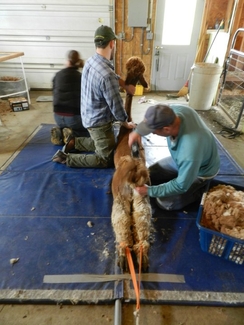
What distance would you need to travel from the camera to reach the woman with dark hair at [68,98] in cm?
246

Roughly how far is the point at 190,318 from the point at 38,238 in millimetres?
1097

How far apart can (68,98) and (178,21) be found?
3.66 metres

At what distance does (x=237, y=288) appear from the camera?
53.4 inches

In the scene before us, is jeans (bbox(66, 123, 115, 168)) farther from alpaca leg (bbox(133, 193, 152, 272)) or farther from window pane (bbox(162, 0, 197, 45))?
window pane (bbox(162, 0, 197, 45))

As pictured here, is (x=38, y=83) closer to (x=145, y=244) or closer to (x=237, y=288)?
(x=145, y=244)

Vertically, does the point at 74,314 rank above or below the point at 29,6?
below

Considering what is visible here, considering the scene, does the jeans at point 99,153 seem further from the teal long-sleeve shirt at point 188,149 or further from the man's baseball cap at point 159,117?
the man's baseball cap at point 159,117

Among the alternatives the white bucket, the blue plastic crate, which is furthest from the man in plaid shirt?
the white bucket

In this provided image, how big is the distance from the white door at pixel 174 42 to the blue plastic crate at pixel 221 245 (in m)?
4.48

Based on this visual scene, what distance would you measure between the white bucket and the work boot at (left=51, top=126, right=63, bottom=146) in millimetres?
2684

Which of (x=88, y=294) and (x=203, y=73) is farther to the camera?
(x=203, y=73)

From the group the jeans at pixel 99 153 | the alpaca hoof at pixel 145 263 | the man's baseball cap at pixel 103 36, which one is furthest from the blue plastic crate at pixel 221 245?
the man's baseball cap at pixel 103 36

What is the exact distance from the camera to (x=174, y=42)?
5.00 metres

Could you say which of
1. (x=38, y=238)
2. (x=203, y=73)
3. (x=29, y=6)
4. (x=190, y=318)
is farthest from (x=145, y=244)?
(x=29, y=6)
